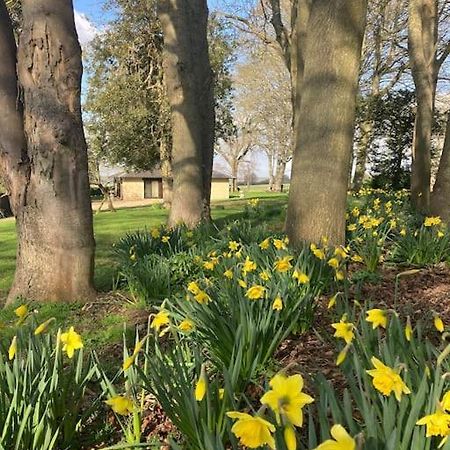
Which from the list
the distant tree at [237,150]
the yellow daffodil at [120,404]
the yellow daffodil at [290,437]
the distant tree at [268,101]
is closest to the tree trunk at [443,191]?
the yellow daffodil at [120,404]

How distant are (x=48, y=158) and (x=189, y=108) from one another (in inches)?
151

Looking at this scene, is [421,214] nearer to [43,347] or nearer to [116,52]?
[43,347]

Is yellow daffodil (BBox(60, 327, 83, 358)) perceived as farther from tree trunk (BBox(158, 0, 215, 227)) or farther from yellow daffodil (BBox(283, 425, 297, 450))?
tree trunk (BBox(158, 0, 215, 227))

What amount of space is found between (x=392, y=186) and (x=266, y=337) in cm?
1796

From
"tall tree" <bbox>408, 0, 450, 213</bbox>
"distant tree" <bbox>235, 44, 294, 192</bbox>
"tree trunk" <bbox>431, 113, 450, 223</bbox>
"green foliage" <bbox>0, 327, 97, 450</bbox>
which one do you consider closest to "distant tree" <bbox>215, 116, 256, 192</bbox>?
"distant tree" <bbox>235, 44, 294, 192</bbox>

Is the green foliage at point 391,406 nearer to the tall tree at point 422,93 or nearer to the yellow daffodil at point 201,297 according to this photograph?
the yellow daffodil at point 201,297

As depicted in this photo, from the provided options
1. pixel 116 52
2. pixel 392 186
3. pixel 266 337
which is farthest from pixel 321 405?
pixel 116 52

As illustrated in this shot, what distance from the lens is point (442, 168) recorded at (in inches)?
257

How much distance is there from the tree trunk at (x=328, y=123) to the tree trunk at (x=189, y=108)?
2994mm

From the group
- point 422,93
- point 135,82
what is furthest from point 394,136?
point 135,82

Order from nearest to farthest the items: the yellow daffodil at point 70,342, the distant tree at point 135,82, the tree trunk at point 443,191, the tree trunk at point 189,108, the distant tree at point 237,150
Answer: the yellow daffodil at point 70,342
the tree trunk at point 443,191
the tree trunk at point 189,108
the distant tree at point 135,82
the distant tree at point 237,150

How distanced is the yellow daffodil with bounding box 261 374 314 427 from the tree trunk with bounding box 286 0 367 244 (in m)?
3.57

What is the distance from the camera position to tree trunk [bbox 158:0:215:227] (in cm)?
766

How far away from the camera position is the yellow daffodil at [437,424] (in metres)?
1.21
